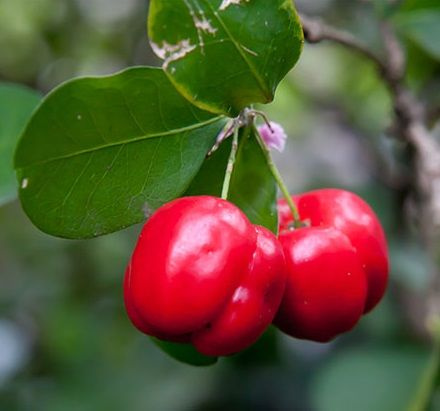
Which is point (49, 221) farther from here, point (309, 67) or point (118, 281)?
point (309, 67)

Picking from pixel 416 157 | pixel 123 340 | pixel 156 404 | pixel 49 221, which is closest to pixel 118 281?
pixel 123 340

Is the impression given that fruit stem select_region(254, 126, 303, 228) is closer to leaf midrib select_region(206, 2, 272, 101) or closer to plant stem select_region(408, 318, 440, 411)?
leaf midrib select_region(206, 2, 272, 101)

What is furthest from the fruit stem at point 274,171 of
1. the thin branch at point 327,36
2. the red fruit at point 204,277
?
the thin branch at point 327,36

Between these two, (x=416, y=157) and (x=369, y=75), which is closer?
(x=416, y=157)

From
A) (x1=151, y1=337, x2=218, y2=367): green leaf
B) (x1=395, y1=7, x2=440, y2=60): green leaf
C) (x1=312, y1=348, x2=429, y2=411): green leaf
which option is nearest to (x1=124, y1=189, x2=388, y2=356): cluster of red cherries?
(x1=151, y1=337, x2=218, y2=367): green leaf

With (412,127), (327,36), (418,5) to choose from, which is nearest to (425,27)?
(418,5)

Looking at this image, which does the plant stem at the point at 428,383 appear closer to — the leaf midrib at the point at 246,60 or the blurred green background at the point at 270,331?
the blurred green background at the point at 270,331
